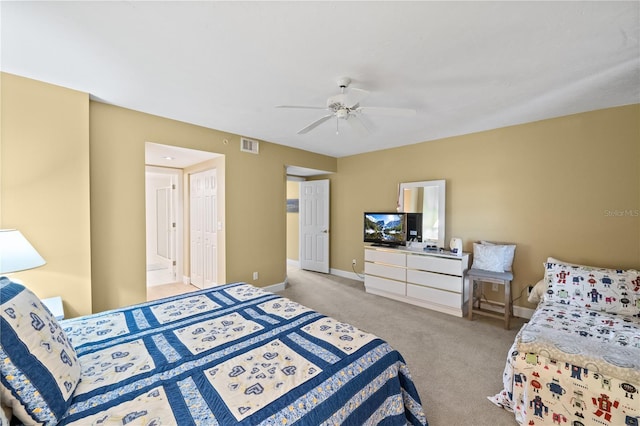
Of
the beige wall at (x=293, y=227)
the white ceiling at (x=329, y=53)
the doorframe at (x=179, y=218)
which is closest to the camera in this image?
the white ceiling at (x=329, y=53)

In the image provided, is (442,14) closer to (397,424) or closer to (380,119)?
(380,119)

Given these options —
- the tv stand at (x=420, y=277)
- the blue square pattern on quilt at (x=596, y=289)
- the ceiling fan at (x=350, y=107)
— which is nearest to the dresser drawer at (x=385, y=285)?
the tv stand at (x=420, y=277)

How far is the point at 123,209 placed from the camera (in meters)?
2.83

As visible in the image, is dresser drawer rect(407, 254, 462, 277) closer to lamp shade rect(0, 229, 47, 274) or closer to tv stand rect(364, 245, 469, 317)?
tv stand rect(364, 245, 469, 317)

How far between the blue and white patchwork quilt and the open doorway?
2.15 metres

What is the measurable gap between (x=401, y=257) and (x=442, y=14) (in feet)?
10.1

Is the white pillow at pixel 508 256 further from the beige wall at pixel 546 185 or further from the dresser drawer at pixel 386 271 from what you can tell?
the dresser drawer at pixel 386 271

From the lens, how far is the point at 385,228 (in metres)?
4.33

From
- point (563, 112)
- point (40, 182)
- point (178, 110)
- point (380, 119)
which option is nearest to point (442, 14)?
point (380, 119)

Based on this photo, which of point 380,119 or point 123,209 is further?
point 380,119

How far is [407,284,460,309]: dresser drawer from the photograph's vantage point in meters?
3.39

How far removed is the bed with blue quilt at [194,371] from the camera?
965mm

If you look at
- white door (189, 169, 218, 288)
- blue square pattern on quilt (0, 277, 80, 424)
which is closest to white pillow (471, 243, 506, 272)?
white door (189, 169, 218, 288)

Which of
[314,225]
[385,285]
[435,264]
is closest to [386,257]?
[385,285]
